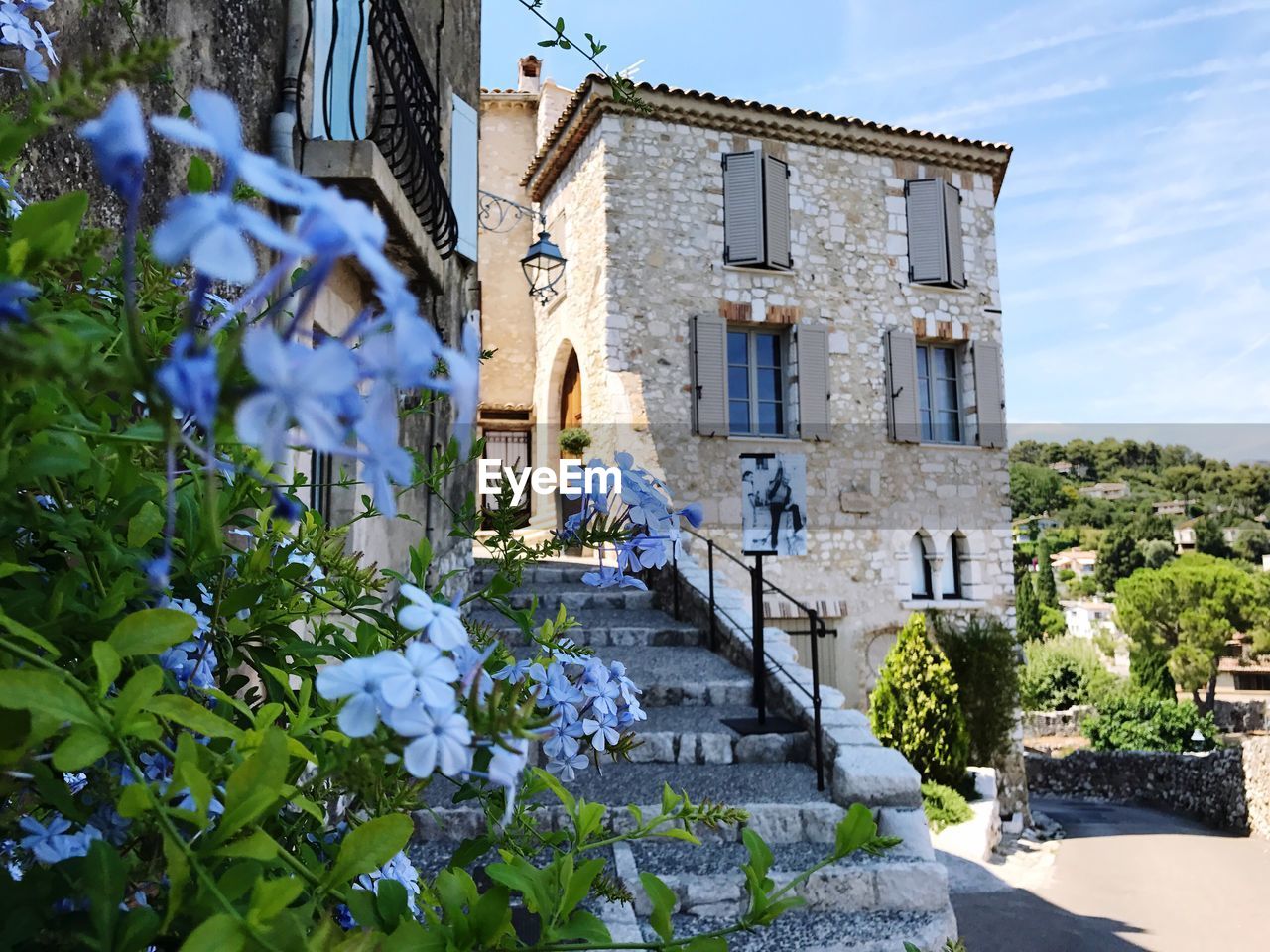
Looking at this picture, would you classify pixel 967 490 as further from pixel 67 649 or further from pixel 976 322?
pixel 67 649

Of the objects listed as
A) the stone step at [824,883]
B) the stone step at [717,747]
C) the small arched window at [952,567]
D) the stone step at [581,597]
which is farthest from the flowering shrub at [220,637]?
the small arched window at [952,567]

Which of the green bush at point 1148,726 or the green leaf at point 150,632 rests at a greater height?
the green leaf at point 150,632

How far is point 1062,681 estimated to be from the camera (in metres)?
27.7

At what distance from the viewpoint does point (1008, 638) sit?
35.7 ft

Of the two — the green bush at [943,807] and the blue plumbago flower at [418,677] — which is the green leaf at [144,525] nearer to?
the blue plumbago flower at [418,677]

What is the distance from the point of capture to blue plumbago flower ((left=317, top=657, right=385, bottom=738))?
498 millimetres

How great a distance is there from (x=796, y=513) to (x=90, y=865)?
1028cm

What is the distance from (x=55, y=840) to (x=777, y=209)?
11.0m

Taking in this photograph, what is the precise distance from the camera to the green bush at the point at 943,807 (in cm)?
845

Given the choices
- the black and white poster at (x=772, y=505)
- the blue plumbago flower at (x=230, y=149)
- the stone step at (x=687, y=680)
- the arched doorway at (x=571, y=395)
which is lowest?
the stone step at (x=687, y=680)

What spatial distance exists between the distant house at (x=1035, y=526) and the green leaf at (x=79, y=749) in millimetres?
69349

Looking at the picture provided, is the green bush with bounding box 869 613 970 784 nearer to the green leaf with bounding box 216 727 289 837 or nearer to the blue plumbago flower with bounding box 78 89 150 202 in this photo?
the green leaf with bounding box 216 727 289 837

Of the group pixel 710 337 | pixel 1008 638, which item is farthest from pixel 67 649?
pixel 1008 638

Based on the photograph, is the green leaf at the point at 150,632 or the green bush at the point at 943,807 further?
the green bush at the point at 943,807
